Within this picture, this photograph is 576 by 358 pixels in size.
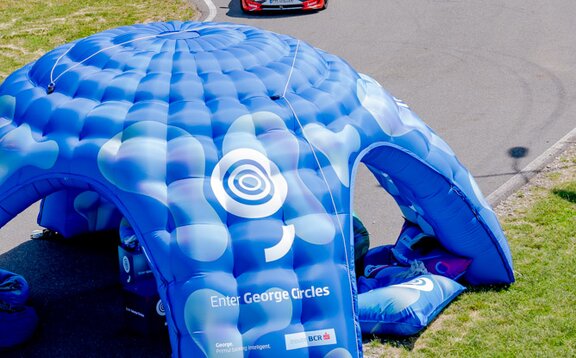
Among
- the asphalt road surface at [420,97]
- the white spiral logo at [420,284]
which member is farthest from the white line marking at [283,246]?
the asphalt road surface at [420,97]

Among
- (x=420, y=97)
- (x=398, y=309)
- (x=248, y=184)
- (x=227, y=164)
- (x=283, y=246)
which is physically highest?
(x=227, y=164)

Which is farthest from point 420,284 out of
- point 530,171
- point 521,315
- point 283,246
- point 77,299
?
point 530,171

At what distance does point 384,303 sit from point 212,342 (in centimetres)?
225

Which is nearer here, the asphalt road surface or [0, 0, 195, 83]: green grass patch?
the asphalt road surface

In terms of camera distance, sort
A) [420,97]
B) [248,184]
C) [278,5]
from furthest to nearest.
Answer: [278,5]
[420,97]
[248,184]

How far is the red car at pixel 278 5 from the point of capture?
18797 millimetres

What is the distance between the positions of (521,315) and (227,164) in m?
3.57

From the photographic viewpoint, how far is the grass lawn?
8133 mm

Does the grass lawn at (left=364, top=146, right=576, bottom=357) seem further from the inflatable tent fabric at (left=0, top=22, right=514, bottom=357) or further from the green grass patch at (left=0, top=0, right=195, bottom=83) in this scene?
the green grass patch at (left=0, top=0, right=195, bottom=83)

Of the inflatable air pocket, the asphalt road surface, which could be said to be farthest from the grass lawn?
the asphalt road surface

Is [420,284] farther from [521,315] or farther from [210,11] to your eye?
[210,11]

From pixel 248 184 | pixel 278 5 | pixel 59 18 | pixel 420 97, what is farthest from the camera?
pixel 59 18

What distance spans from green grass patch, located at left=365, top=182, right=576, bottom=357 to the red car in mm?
10156

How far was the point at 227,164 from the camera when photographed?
23.8ft
